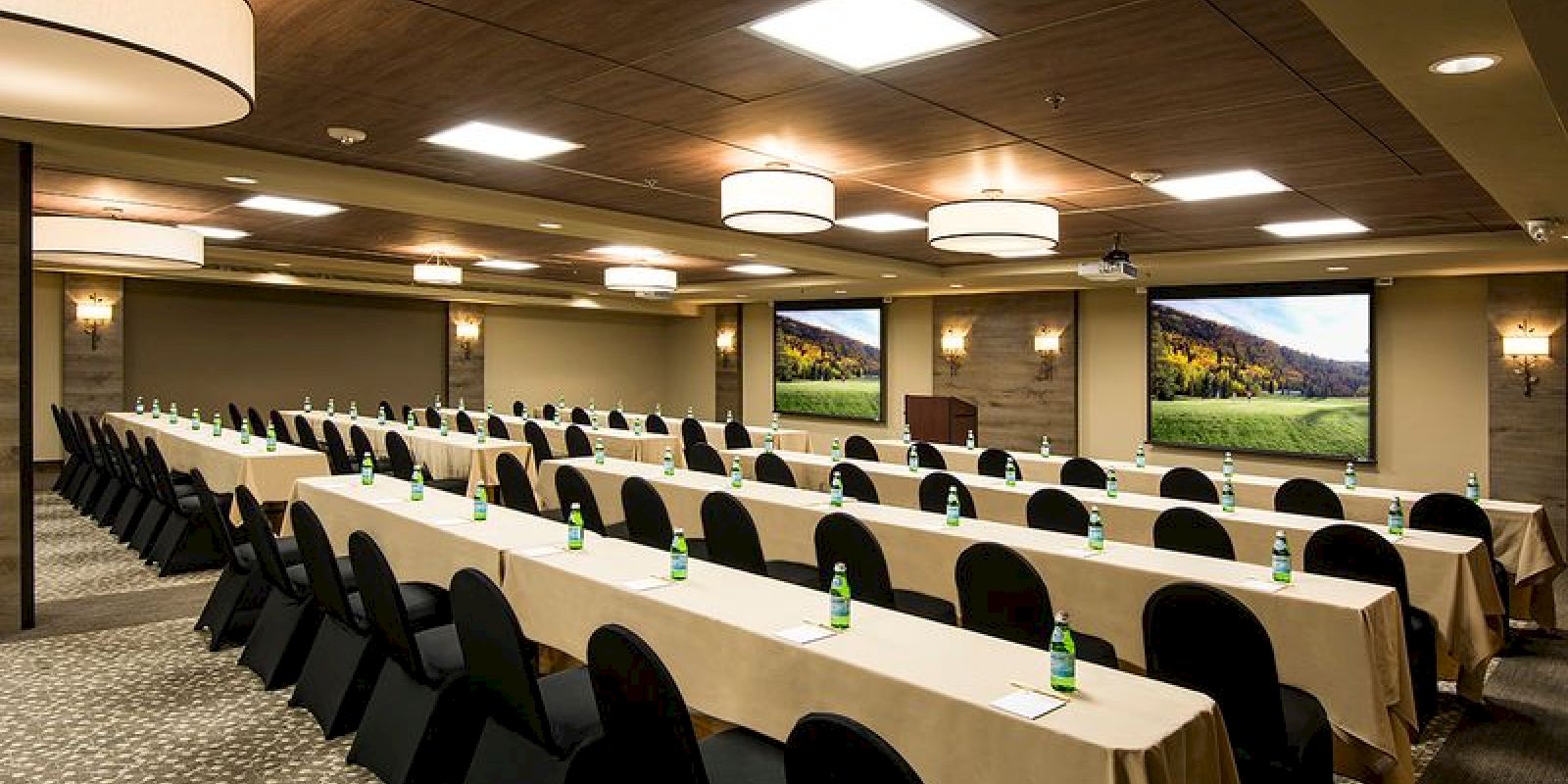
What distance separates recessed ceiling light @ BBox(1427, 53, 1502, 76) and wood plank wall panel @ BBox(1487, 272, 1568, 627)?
8.65 meters

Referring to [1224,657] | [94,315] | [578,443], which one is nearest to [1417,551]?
[1224,657]

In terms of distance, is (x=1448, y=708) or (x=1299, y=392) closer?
(x=1448, y=708)

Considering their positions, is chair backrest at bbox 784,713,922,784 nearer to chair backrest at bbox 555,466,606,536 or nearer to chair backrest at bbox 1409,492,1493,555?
chair backrest at bbox 555,466,606,536

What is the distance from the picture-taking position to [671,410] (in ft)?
68.5

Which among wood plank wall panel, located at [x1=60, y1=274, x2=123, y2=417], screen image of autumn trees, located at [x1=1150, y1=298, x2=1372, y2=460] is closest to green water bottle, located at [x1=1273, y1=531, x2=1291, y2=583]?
screen image of autumn trees, located at [x1=1150, y1=298, x2=1372, y2=460]

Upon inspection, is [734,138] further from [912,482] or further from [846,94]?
[912,482]

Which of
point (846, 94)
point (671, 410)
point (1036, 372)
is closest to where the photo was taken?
point (846, 94)

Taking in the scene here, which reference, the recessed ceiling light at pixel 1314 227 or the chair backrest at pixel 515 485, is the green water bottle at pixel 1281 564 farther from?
the recessed ceiling light at pixel 1314 227

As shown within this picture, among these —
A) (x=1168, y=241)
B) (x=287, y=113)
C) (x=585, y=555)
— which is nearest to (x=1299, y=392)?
(x=1168, y=241)

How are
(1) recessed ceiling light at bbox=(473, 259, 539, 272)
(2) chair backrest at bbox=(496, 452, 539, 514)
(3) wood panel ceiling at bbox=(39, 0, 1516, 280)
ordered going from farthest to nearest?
(1) recessed ceiling light at bbox=(473, 259, 539, 272), (2) chair backrest at bbox=(496, 452, 539, 514), (3) wood panel ceiling at bbox=(39, 0, 1516, 280)

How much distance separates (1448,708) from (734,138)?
5.02 m

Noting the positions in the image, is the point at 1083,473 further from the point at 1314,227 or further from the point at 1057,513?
the point at 1314,227

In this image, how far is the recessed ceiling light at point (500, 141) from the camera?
5562 mm

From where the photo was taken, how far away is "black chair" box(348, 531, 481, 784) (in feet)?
11.8
